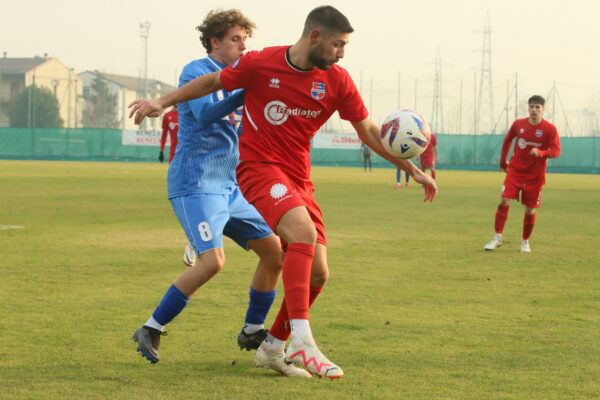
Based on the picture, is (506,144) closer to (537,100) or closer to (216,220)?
(537,100)

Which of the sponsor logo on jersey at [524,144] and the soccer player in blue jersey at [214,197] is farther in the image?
the sponsor logo on jersey at [524,144]

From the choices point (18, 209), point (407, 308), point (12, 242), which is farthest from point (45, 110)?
point (407, 308)

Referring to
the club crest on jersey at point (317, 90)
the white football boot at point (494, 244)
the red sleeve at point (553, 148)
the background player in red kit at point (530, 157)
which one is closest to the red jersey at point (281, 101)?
the club crest on jersey at point (317, 90)

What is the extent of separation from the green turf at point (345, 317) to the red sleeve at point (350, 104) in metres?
1.43

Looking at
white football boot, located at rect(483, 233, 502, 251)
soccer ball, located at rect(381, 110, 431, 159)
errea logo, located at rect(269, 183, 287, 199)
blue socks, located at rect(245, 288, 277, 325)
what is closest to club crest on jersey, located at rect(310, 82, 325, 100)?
errea logo, located at rect(269, 183, 287, 199)

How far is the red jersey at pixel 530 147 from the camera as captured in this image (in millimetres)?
12469

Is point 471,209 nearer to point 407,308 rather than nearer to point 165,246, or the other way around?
point 165,246

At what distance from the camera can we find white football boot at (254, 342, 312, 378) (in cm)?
505

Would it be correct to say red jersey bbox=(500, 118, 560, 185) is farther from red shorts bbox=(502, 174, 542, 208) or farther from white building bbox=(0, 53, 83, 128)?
white building bbox=(0, 53, 83, 128)

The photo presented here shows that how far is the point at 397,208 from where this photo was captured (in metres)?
19.2

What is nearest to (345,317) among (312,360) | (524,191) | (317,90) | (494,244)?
(312,360)

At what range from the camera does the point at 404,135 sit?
5.50 metres

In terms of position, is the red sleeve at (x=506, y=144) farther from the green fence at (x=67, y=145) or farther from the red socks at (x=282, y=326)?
the green fence at (x=67, y=145)

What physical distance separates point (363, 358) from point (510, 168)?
788cm
